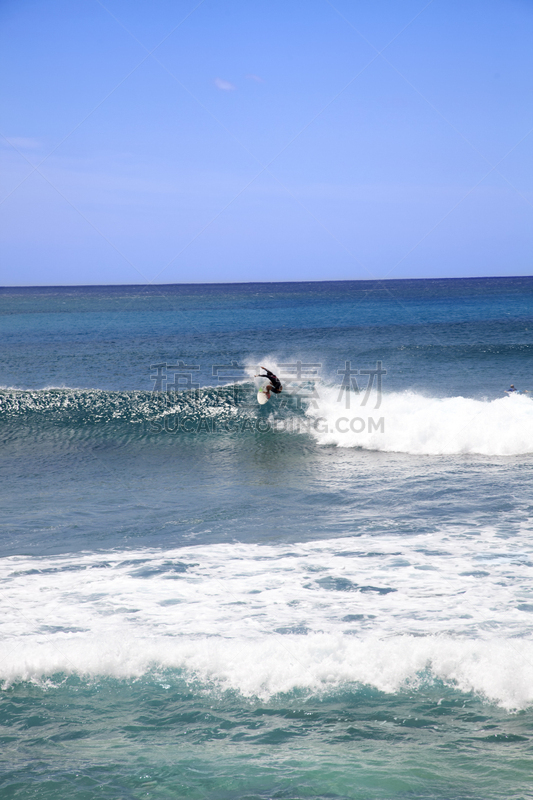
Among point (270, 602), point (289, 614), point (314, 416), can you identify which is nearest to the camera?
point (289, 614)

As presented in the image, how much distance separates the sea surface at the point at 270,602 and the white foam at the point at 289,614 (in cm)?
3

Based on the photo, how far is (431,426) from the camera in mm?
14500

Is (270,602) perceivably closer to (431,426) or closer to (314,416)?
(431,426)

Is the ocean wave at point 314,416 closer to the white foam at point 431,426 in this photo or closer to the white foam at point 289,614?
the white foam at point 431,426

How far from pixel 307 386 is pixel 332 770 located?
52.5 feet

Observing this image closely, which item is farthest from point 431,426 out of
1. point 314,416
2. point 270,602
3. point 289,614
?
point 289,614

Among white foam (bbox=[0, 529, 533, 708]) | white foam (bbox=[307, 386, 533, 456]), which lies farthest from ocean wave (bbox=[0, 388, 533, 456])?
white foam (bbox=[0, 529, 533, 708])

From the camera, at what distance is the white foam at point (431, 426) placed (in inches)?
538

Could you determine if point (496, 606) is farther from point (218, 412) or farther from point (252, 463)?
point (218, 412)

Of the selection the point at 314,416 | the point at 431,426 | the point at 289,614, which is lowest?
the point at 289,614

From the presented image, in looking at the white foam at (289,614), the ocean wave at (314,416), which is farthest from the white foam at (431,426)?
the white foam at (289,614)

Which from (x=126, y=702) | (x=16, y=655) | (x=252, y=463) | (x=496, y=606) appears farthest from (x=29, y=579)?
(x=252, y=463)

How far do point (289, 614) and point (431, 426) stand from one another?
29.7 feet


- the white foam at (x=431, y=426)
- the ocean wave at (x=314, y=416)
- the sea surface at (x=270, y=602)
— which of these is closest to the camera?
the sea surface at (x=270, y=602)
